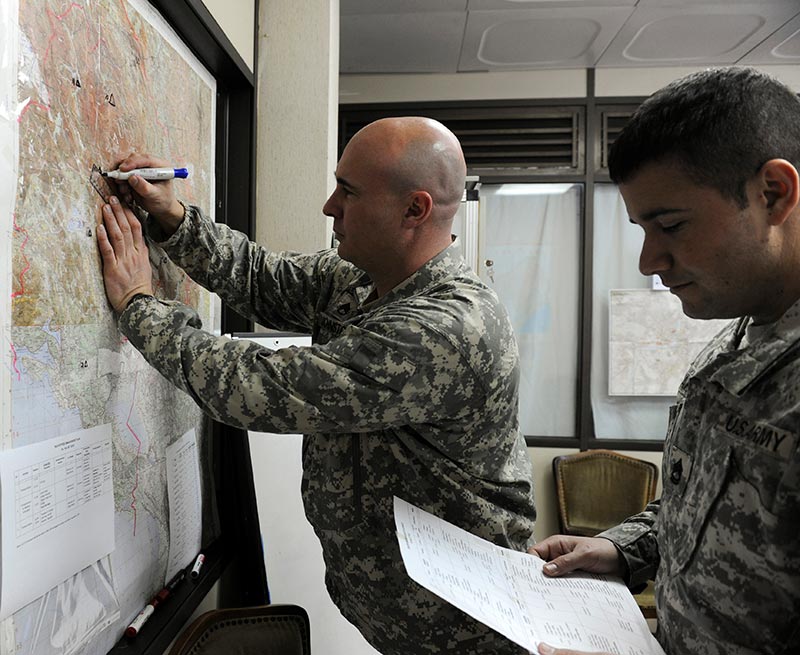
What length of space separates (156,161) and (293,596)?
126 cm

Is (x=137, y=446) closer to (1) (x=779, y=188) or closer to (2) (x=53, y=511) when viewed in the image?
(2) (x=53, y=511)

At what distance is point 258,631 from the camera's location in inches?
58.6

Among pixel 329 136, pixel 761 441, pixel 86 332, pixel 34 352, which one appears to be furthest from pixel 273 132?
pixel 761 441

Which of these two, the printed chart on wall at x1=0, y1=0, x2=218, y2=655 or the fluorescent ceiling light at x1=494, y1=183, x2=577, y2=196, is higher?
the fluorescent ceiling light at x1=494, y1=183, x2=577, y2=196

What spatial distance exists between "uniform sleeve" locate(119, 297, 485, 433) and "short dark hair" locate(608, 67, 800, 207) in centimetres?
44

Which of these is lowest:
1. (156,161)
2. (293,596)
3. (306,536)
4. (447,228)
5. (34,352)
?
(293,596)

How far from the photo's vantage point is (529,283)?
347cm

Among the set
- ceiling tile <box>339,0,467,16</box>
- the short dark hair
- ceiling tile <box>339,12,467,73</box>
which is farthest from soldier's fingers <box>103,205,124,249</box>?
ceiling tile <box>339,12,467,73</box>

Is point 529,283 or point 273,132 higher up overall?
point 273,132

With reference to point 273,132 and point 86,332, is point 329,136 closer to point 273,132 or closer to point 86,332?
point 273,132

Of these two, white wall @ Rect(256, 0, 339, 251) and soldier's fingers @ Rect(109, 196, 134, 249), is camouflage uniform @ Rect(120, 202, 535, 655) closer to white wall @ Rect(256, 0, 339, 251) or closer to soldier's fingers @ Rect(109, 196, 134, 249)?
soldier's fingers @ Rect(109, 196, 134, 249)

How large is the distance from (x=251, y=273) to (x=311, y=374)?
52 cm

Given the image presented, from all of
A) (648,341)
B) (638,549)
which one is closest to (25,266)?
(638,549)

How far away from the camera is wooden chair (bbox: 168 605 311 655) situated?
1420mm
